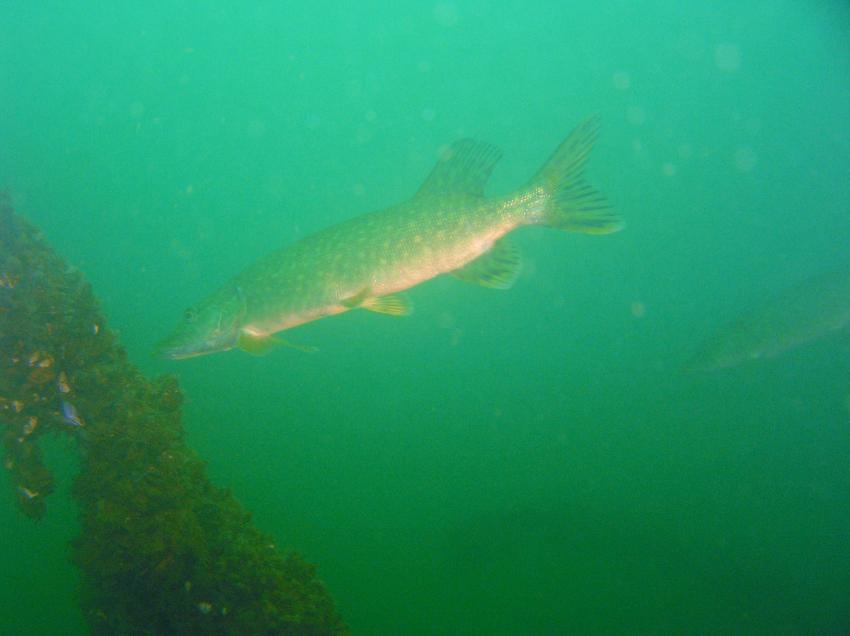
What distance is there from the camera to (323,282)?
4.83m

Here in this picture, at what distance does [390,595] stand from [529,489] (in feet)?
13.5

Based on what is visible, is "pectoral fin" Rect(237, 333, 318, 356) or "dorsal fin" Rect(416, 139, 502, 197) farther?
"pectoral fin" Rect(237, 333, 318, 356)

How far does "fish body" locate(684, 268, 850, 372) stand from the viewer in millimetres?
8617

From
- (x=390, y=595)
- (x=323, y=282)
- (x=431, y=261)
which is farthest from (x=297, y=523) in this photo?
(x=431, y=261)

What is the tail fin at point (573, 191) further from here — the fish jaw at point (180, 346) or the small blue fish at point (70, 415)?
the small blue fish at point (70, 415)

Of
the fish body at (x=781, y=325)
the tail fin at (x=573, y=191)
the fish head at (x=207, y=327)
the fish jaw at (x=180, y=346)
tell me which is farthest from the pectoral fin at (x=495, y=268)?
the fish body at (x=781, y=325)

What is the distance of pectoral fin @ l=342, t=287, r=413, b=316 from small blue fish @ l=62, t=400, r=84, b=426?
247 cm

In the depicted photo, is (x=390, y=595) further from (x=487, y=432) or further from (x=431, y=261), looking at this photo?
(x=431, y=261)

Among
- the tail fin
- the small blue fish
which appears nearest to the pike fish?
the tail fin

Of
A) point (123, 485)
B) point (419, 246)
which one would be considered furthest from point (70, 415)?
point (419, 246)

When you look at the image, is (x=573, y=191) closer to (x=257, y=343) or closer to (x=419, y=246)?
(x=419, y=246)

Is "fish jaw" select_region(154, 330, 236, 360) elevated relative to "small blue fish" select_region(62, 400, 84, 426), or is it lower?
elevated

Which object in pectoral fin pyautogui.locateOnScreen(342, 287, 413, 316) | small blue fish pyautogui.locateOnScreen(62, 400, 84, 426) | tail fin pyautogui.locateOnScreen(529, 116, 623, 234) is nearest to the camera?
small blue fish pyautogui.locateOnScreen(62, 400, 84, 426)

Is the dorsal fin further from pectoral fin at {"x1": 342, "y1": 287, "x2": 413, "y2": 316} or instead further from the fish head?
the fish head
